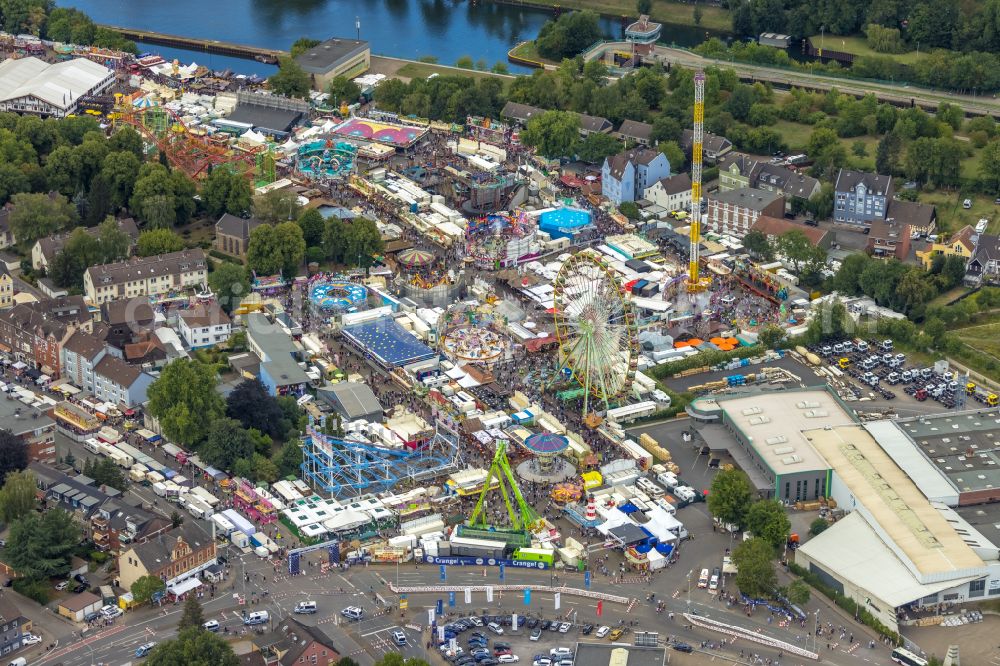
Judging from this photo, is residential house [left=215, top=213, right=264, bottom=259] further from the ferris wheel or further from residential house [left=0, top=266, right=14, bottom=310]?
the ferris wheel

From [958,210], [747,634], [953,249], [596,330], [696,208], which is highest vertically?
[696,208]

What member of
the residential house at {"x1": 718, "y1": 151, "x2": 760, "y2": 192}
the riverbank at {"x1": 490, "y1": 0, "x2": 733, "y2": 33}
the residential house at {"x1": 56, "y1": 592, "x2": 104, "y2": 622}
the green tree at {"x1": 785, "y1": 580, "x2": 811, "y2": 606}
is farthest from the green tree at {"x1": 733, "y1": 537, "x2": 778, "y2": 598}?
the riverbank at {"x1": 490, "y1": 0, "x2": 733, "y2": 33}

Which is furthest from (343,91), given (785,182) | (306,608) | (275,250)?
(306,608)

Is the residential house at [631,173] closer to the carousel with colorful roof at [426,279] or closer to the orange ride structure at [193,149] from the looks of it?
the carousel with colorful roof at [426,279]

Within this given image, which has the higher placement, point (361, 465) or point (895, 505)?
point (361, 465)

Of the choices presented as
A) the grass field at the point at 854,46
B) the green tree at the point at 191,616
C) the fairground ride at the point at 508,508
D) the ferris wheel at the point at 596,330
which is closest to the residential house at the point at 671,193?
the ferris wheel at the point at 596,330

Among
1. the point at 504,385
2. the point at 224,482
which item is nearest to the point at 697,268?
the point at 504,385

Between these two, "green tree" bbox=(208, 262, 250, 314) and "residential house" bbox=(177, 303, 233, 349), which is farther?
"green tree" bbox=(208, 262, 250, 314)

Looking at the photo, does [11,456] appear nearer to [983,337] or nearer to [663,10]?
[983,337]

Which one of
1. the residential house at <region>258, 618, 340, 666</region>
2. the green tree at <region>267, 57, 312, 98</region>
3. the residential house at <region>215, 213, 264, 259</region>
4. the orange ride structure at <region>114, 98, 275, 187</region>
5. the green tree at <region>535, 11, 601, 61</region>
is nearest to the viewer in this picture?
the residential house at <region>258, 618, 340, 666</region>
